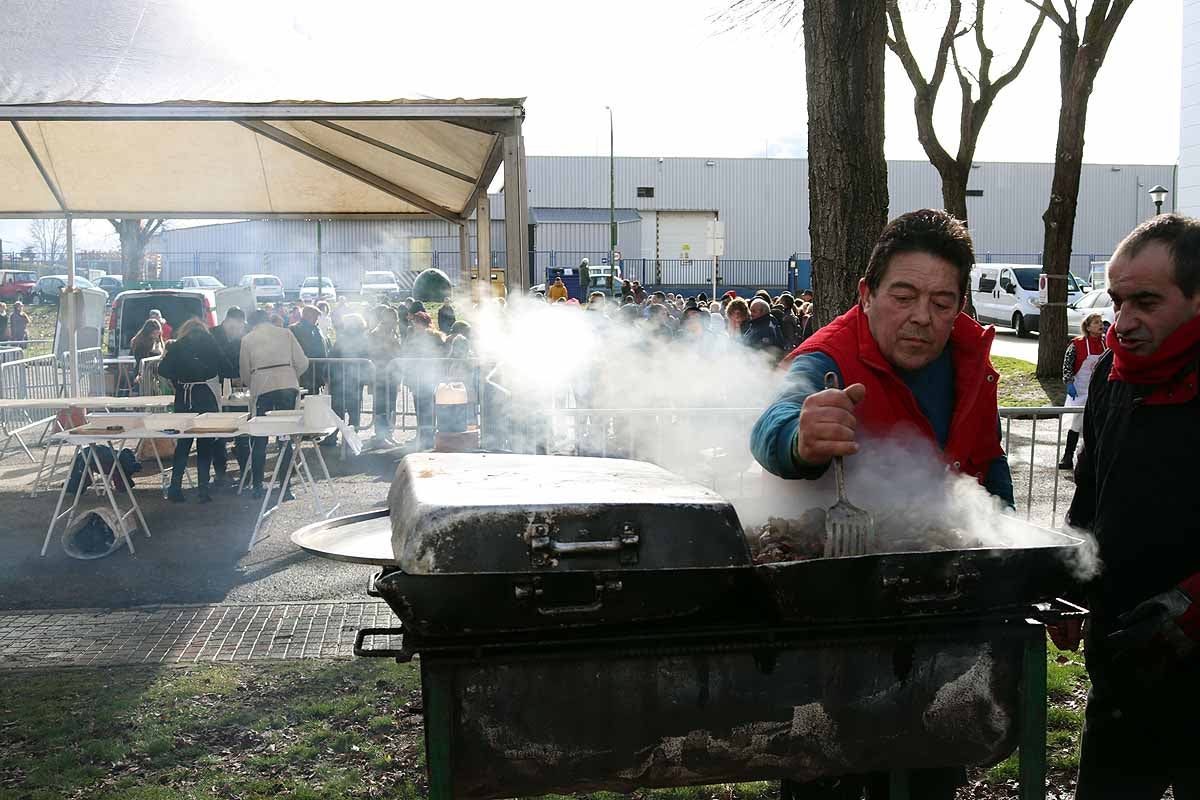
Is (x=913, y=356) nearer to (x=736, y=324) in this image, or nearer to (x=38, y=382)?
(x=736, y=324)

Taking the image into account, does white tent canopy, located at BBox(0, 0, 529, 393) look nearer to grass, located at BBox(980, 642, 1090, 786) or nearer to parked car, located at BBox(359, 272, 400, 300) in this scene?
grass, located at BBox(980, 642, 1090, 786)

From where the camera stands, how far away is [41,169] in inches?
493

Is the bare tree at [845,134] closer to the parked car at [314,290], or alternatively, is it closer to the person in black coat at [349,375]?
the person in black coat at [349,375]

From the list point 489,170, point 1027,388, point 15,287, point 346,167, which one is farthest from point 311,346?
point 15,287

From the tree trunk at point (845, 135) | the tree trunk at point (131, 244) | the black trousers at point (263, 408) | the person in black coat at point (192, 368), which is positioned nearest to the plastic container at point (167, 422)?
the black trousers at point (263, 408)

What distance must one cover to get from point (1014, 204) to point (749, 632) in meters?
62.1

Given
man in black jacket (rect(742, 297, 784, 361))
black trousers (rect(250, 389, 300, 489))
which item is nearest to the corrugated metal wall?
man in black jacket (rect(742, 297, 784, 361))

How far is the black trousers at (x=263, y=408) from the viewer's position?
10.5 metres

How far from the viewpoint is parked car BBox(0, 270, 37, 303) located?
42094 mm

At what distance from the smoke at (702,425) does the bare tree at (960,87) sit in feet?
17.6

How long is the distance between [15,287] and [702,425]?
147ft

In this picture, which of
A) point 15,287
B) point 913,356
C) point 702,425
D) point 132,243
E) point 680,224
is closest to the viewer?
point 913,356

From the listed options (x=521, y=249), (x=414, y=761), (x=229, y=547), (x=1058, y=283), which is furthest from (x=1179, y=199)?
(x=414, y=761)

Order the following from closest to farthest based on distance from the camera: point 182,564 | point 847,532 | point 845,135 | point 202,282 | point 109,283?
point 847,532
point 845,135
point 182,564
point 109,283
point 202,282
